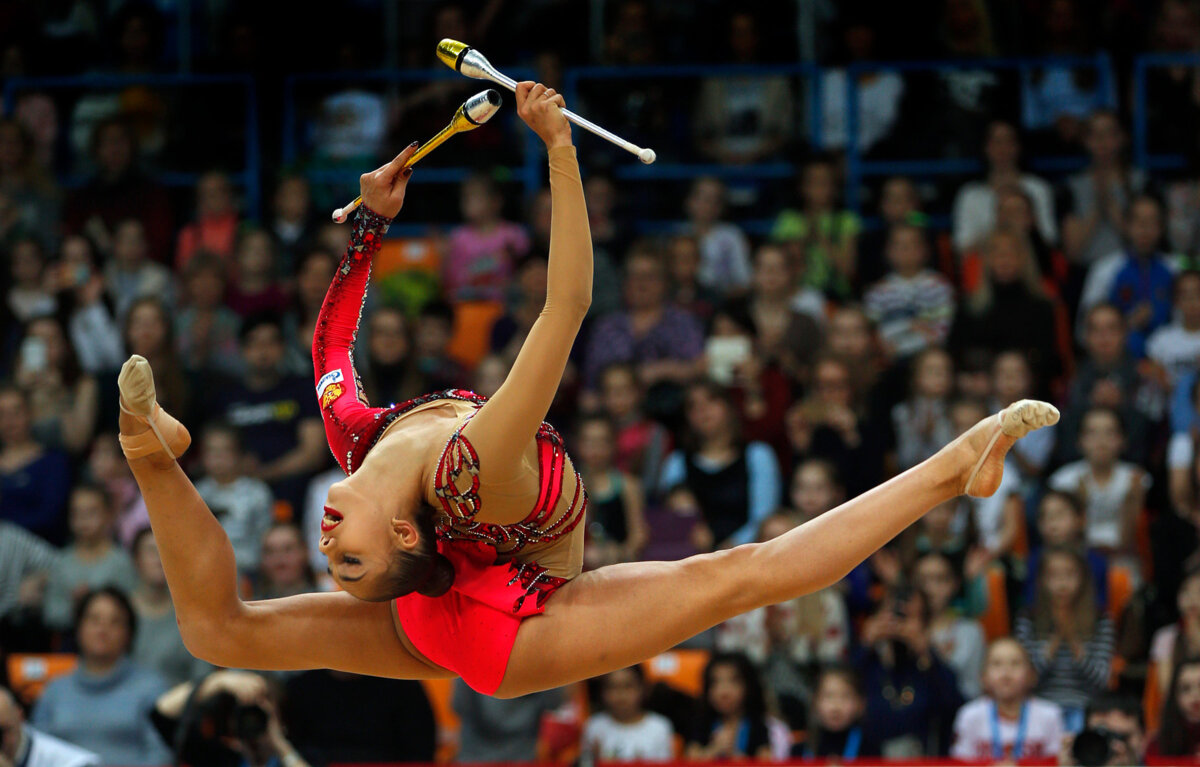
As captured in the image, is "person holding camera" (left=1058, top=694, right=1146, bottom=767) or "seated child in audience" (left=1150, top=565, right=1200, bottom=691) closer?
"person holding camera" (left=1058, top=694, right=1146, bottom=767)

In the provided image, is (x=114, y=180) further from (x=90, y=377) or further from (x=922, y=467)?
(x=922, y=467)

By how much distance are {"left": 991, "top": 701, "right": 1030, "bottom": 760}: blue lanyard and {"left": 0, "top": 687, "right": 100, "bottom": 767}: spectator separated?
2.99 metres

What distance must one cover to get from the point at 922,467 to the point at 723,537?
118 inches

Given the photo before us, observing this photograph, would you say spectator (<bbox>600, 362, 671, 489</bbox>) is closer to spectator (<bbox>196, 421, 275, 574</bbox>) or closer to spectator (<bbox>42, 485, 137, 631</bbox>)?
spectator (<bbox>196, 421, 275, 574</bbox>)

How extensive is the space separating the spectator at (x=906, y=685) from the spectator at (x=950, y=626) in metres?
0.09

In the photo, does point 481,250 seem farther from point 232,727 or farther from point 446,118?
point 232,727

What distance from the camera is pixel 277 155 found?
30.3 feet

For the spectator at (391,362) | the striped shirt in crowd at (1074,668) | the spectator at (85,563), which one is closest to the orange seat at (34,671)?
the spectator at (85,563)

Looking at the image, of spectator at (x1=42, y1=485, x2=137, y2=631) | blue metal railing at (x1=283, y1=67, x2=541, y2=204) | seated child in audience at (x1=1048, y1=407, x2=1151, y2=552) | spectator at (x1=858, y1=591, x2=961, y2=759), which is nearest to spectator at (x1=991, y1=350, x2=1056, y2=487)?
seated child in audience at (x1=1048, y1=407, x2=1151, y2=552)

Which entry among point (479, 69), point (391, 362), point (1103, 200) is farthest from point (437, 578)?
point (1103, 200)

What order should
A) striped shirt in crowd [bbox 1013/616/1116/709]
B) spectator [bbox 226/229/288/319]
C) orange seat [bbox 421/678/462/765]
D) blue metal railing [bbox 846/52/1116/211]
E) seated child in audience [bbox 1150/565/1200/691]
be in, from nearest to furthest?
seated child in audience [bbox 1150/565/1200/691] → striped shirt in crowd [bbox 1013/616/1116/709] → orange seat [bbox 421/678/462/765] → spectator [bbox 226/229/288/319] → blue metal railing [bbox 846/52/1116/211]

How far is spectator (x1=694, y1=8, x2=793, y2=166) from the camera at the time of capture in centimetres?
884

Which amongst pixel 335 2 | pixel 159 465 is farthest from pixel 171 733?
pixel 335 2

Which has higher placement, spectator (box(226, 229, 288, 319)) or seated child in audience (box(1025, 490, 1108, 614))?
spectator (box(226, 229, 288, 319))
